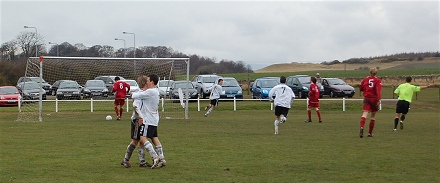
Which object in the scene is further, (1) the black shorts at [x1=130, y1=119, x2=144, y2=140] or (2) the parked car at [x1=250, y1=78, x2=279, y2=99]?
(2) the parked car at [x1=250, y1=78, x2=279, y2=99]

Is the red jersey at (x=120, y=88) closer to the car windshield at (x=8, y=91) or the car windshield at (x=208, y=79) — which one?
the car windshield at (x=8, y=91)

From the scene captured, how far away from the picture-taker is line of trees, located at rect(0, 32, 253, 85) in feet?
165

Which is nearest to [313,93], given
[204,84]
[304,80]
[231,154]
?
[231,154]

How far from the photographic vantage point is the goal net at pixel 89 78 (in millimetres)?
28562

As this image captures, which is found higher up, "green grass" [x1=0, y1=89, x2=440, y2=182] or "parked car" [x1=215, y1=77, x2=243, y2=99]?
"parked car" [x1=215, y1=77, x2=243, y2=99]

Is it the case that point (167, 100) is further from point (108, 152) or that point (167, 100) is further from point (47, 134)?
point (108, 152)

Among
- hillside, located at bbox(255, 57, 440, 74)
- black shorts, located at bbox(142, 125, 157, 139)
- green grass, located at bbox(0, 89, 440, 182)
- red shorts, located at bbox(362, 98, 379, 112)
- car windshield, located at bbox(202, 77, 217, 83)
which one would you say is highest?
hillside, located at bbox(255, 57, 440, 74)

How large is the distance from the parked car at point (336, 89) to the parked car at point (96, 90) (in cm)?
1678

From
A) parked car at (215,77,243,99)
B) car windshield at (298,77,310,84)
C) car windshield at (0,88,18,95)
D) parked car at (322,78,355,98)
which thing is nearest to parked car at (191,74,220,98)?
parked car at (215,77,243,99)

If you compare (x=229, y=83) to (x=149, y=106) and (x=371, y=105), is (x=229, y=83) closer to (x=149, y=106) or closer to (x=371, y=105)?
(x=371, y=105)

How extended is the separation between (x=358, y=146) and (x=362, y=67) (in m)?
80.5

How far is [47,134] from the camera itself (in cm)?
1931

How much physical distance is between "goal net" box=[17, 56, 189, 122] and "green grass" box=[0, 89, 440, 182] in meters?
6.01

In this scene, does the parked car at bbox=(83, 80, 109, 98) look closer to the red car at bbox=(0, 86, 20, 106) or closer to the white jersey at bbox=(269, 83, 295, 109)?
the red car at bbox=(0, 86, 20, 106)
